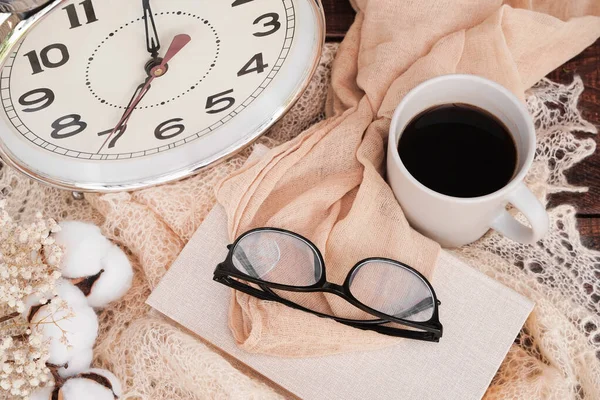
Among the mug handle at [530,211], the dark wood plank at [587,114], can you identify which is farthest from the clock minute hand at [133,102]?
the dark wood plank at [587,114]

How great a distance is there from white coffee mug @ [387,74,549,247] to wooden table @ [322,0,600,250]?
0.57 ft

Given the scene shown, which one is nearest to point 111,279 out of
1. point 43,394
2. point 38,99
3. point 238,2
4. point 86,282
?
point 86,282

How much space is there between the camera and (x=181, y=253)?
743 mm

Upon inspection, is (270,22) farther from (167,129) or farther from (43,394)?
(43,394)

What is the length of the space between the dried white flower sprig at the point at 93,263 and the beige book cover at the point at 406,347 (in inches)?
2.4

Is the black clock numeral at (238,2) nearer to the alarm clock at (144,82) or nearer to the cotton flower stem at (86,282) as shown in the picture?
the alarm clock at (144,82)

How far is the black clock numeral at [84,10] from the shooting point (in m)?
0.53

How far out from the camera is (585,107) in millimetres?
889

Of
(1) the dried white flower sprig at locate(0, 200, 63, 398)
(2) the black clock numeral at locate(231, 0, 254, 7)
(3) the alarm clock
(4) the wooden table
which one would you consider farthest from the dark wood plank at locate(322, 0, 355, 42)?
(1) the dried white flower sprig at locate(0, 200, 63, 398)

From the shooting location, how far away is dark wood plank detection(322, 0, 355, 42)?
939mm


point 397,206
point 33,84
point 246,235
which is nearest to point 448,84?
point 397,206

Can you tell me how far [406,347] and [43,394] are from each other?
37 centimetres

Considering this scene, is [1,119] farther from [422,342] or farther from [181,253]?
[422,342]

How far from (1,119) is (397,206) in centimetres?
39
